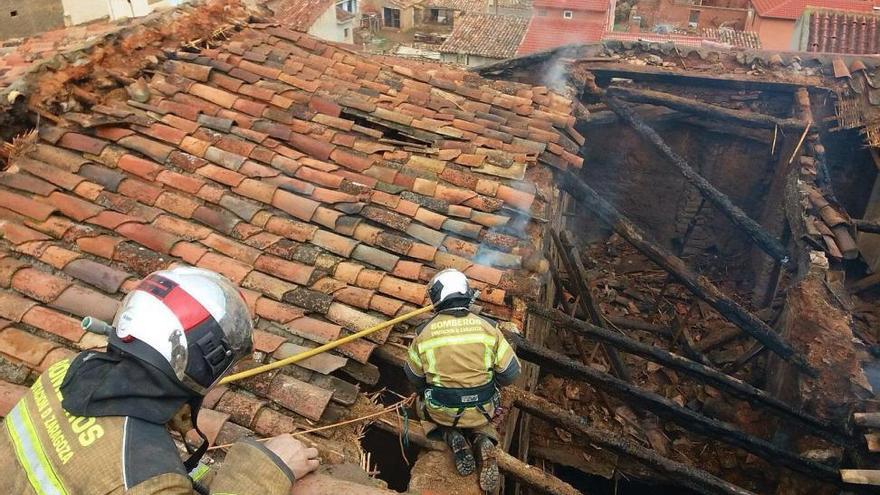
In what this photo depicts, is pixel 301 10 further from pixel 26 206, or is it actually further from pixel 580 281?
pixel 26 206

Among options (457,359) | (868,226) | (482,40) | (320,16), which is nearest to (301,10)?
(320,16)

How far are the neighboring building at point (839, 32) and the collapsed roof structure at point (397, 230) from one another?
12.5 m

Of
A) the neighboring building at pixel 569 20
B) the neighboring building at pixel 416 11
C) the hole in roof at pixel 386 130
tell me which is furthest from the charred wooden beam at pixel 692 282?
the neighboring building at pixel 416 11

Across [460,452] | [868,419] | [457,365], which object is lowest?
[868,419]

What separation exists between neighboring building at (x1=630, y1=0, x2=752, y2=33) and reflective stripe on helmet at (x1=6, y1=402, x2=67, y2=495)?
35096mm

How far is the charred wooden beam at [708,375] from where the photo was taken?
4832 mm

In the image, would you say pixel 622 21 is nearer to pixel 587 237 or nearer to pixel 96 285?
pixel 587 237

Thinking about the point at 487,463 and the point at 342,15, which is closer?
the point at 487,463

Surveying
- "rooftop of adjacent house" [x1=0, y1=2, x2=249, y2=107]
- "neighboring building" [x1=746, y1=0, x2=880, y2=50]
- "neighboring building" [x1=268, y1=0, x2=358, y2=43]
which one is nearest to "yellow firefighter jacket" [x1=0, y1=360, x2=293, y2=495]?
"rooftop of adjacent house" [x1=0, y1=2, x2=249, y2=107]

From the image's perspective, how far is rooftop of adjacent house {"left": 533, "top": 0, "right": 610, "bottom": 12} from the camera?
26.9 metres

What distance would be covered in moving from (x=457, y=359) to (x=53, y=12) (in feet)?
67.7

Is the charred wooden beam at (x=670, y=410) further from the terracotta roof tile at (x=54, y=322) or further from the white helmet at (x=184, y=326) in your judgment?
the terracotta roof tile at (x=54, y=322)

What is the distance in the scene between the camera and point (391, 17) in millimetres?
41906

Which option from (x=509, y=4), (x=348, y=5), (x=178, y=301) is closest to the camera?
(x=178, y=301)
